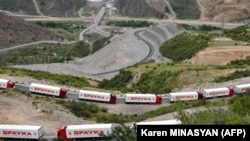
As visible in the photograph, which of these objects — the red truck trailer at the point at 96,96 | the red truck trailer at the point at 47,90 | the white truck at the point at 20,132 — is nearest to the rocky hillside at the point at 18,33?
the red truck trailer at the point at 47,90

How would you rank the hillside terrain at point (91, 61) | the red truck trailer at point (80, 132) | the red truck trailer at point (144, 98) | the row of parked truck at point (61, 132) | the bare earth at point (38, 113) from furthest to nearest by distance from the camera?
the red truck trailer at point (144, 98)
the hillside terrain at point (91, 61)
the bare earth at point (38, 113)
the row of parked truck at point (61, 132)
the red truck trailer at point (80, 132)

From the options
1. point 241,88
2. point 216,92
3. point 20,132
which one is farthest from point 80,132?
point 241,88

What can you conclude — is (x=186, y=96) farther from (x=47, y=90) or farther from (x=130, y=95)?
(x=47, y=90)

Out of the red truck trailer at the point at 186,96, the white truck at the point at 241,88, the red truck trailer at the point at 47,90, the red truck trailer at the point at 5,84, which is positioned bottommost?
the red truck trailer at the point at 186,96

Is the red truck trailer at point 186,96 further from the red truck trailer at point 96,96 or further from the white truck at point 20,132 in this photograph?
the white truck at point 20,132

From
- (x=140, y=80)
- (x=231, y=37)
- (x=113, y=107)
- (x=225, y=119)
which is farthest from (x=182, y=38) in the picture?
(x=225, y=119)

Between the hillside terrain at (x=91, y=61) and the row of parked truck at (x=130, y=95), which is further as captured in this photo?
the row of parked truck at (x=130, y=95)
